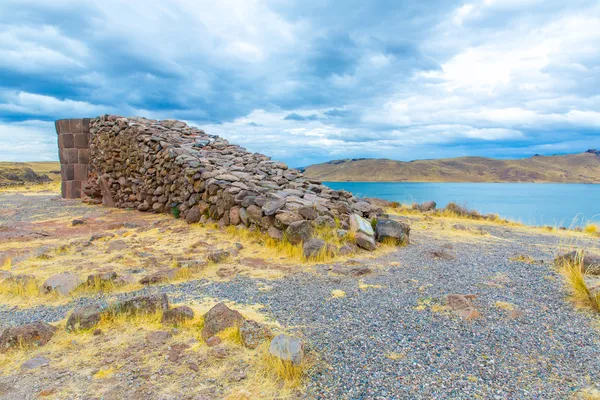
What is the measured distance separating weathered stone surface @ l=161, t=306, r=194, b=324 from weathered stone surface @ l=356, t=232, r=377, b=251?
448 centimetres

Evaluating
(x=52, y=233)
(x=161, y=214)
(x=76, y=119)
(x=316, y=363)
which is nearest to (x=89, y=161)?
(x=76, y=119)

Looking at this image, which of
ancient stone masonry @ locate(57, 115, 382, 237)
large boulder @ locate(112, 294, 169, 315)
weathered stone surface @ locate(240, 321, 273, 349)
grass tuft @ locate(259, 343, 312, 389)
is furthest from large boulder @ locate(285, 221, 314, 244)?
grass tuft @ locate(259, 343, 312, 389)

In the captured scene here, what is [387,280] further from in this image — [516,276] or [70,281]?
[70,281]

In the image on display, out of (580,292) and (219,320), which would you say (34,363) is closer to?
(219,320)

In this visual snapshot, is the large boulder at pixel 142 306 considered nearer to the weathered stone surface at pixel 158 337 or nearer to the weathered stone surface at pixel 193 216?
the weathered stone surface at pixel 158 337

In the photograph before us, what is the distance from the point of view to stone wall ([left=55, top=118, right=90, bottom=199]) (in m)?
18.4

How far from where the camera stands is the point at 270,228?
828cm

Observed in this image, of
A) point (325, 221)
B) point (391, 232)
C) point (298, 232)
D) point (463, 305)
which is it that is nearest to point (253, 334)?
point (463, 305)

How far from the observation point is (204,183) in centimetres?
1045

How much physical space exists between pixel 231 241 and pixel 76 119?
580 inches

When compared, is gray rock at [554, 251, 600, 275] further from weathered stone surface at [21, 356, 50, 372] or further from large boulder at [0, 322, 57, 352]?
large boulder at [0, 322, 57, 352]

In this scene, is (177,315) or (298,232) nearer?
(177,315)

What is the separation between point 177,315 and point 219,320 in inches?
22.2

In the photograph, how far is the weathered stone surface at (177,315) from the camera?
161 inches
